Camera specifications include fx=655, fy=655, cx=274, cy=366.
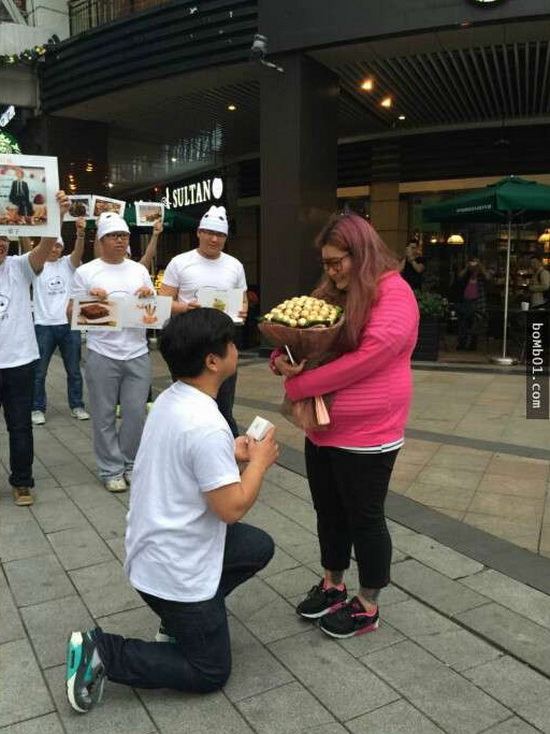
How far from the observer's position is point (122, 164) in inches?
771

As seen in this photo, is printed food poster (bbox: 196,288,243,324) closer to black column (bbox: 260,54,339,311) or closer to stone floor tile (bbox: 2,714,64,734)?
stone floor tile (bbox: 2,714,64,734)

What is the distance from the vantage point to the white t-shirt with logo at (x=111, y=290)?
4613mm

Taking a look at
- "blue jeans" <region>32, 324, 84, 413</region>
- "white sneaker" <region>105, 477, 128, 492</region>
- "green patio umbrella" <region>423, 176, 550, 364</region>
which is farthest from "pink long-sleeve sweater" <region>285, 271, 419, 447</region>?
"green patio umbrella" <region>423, 176, 550, 364</region>

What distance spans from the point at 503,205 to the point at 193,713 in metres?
8.67

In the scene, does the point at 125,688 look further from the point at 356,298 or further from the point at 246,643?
the point at 356,298

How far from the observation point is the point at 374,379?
8.44 ft

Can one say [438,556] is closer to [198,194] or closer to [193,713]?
[193,713]

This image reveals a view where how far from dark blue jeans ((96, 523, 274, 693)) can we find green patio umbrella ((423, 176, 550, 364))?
27.7ft

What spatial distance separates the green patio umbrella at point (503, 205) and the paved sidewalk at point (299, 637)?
21.1 feet

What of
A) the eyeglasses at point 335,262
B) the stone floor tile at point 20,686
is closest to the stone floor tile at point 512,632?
the eyeglasses at point 335,262

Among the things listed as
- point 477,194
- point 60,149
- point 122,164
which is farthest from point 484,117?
point 122,164

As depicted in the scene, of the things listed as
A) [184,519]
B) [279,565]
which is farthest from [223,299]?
[184,519]

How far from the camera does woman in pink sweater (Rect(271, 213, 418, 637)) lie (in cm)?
251

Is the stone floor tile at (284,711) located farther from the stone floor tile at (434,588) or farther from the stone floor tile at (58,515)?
the stone floor tile at (58,515)
